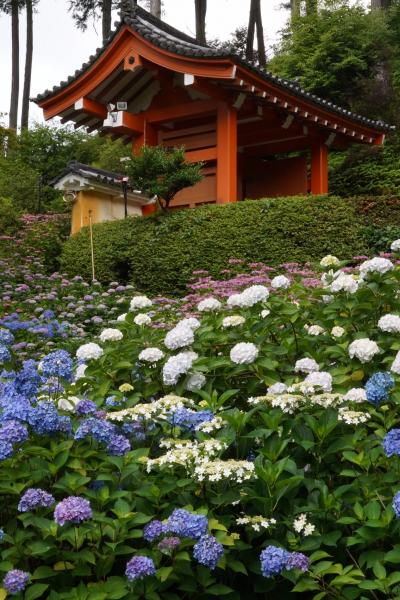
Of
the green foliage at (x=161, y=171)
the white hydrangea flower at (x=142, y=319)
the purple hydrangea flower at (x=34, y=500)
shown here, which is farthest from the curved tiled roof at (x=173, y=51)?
the purple hydrangea flower at (x=34, y=500)

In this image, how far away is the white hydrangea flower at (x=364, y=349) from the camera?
2.64 metres

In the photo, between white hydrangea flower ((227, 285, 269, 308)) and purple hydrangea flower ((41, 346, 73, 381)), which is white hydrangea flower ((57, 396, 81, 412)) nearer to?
purple hydrangea flower ((41, 346, 73, 381))

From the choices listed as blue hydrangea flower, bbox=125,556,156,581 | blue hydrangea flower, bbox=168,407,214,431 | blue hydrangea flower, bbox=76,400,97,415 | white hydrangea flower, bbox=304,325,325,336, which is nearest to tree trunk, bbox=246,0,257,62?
white hydrangea flower, bbox=304,325,325,336

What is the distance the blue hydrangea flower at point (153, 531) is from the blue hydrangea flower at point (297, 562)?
1.15 ft

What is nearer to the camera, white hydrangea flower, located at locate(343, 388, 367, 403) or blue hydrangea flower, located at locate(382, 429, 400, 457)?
blue hydrangea flower, located at locate(382, 429, 400, 457)

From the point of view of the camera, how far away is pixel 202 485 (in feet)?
6.89

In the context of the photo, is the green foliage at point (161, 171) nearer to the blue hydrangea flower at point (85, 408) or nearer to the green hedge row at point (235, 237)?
the green hedge row at point (235, 237)

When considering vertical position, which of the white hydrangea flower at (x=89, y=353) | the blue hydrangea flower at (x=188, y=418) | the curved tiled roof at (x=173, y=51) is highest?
the curved tiled roof at (x=173, y=51)

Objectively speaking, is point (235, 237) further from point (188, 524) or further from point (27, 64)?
point (27, 64)

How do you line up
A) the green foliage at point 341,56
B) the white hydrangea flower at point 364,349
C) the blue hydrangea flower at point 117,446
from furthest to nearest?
the green foliage at point 341,56, the white hydrangea flower at point 364,349, the blue hydrangea flower at point 117,446

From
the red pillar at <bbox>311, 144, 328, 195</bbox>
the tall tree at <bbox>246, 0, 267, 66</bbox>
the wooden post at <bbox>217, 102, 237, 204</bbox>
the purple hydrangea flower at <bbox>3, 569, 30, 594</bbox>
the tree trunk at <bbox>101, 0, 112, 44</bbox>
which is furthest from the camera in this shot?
the tall tree at <bbox>246, 0, 267, 66</bbox>

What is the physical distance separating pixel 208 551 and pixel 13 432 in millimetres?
621

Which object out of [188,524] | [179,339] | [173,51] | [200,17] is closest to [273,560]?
[188,524]

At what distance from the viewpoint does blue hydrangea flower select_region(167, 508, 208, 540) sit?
1.78 metres
